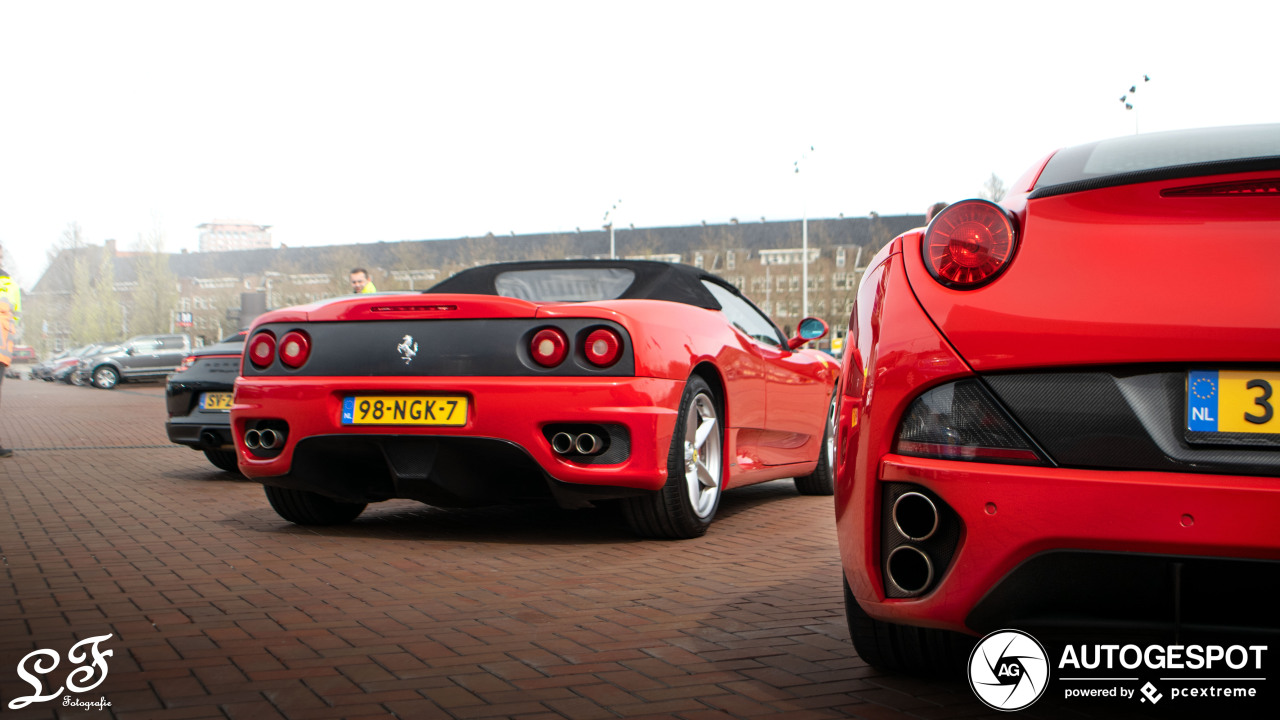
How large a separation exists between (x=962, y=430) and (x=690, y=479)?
2.85 m

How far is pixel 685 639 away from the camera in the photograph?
11.1ft

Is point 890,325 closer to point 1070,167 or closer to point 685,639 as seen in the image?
point 1070,167

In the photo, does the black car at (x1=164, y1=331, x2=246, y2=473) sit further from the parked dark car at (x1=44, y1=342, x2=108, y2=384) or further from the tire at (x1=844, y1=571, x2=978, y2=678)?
the parked dark car at (x1=44, y1=342, x2=108, y2=384)

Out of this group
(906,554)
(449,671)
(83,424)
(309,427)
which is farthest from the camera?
(83,424)

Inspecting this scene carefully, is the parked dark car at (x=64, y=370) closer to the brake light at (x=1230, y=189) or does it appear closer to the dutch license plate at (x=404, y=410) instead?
the dutch license plate at (x=404, y=410)

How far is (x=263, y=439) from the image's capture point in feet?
16.9

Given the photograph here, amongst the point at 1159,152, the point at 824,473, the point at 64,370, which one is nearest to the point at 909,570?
the point at 1159,152

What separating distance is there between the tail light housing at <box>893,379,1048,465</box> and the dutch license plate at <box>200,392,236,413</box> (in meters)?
6.85

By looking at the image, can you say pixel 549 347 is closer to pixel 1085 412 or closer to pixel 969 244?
pixel 969 244

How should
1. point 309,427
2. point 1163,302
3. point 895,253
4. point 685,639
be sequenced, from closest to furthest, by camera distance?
point 1163,302, point 895,253, point 685,639, point 309,427

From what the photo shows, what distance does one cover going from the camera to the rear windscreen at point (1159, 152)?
2.47 metres

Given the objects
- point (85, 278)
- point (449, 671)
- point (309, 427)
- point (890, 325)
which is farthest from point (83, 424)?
point (85, 278)

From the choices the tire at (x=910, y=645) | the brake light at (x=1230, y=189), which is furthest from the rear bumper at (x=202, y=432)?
the brake light at (x=1230, y=189)

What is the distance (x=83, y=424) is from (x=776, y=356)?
11974 millimetres
